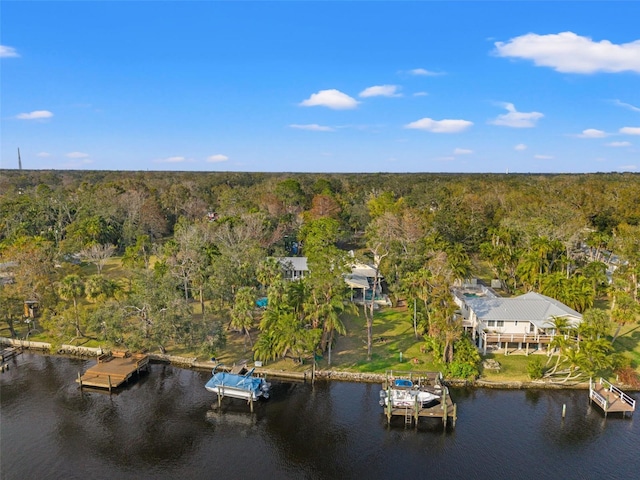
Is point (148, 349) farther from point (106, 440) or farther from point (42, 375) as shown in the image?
point (106, 440)

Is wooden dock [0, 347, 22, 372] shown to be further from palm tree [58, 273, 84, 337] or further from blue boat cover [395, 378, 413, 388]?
blue boat cover [395, 378, 413, 388]

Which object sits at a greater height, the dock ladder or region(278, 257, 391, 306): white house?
region(278, 257, 391, 306): white house

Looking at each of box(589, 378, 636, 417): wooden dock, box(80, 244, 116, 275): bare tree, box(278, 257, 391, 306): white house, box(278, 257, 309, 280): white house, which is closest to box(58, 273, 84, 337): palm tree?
box(80, 244, 116, 275): bare tree

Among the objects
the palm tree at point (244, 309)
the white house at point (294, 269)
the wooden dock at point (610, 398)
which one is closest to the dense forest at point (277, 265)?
the palm tree at point (244, 309)

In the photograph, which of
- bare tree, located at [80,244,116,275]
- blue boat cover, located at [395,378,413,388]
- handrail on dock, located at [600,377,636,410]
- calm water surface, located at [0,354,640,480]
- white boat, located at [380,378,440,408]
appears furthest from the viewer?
bare tree, located at [80,244,116,275]

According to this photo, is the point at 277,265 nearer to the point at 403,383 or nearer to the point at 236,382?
the point at 236,382

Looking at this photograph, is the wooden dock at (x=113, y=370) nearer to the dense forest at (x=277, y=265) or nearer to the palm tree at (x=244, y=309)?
the dense forest at (x=277, y=265)
